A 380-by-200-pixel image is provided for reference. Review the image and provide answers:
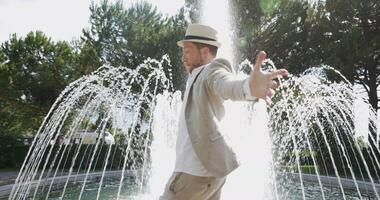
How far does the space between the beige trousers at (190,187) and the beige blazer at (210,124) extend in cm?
9

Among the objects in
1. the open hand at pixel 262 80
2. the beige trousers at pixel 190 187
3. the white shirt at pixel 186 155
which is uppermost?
the open hand at pixel 262 80

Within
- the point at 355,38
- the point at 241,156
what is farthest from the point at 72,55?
the point at 241,156

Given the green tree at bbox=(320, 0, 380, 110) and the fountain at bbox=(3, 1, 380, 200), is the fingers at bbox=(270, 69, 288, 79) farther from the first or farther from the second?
the green tree at bbox=(320, 0, 380, 110)

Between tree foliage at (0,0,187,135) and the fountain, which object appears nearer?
the fountain

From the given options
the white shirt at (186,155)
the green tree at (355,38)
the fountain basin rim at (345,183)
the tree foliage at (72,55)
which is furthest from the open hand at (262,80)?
the tree foliage at (72,55)

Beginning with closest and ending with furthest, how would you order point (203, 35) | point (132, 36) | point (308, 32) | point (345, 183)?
point (203, 35), point (345, 183), point (308, 32), point (132, 36)

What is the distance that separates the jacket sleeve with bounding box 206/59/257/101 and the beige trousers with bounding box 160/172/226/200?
417 mm

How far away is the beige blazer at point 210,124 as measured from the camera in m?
2.00

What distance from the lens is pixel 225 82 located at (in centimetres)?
189

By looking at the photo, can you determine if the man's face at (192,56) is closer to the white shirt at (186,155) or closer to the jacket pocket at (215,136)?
the white shirt at (186,155)

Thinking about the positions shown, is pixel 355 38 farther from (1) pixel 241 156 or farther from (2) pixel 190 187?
(2) pixel 190 187

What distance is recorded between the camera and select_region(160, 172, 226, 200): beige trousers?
2.06m

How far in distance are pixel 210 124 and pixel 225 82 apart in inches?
9.5

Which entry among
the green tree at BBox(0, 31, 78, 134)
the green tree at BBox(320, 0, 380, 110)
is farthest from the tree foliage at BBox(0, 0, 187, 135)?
the green tree at BBox(320, 0, 380, 110)
